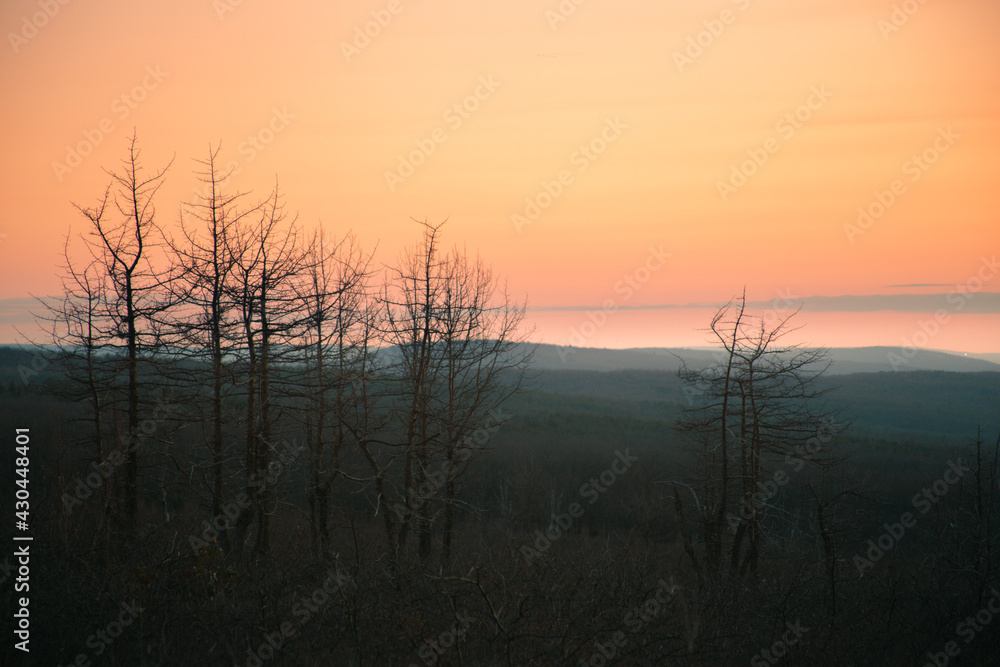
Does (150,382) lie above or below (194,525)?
above

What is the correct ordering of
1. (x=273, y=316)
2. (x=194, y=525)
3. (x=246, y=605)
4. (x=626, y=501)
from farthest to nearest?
1. (x=626, y=501)
2. (x=273, y=316)
3. (x=194, y=525)
4. (x=246, y=605)

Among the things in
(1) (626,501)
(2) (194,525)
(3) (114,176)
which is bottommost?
(1) (626,501)

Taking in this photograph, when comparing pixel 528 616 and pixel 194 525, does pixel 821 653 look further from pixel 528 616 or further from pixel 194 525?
pixel 194 525

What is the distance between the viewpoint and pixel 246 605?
29.6 feet

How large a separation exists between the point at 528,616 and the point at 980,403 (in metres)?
131

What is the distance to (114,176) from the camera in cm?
1448

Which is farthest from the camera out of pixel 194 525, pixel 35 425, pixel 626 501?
pixel 626 501

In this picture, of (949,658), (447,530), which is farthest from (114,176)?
(949,658)

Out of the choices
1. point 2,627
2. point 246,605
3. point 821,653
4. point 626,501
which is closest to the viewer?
point 2,627

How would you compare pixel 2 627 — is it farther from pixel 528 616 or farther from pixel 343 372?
pixel 343 372

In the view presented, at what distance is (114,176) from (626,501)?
47268mm

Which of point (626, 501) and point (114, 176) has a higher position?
point (114, 176)

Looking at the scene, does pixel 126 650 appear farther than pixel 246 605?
No

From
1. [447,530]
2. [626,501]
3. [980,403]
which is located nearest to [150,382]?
[447,530]
